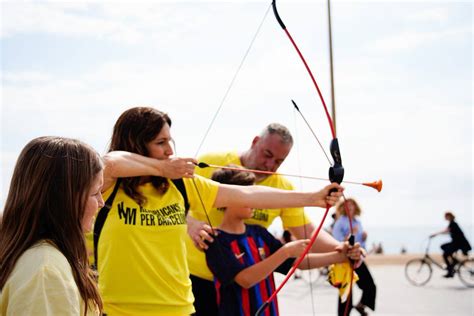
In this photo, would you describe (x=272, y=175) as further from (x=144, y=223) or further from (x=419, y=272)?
(x=419, y=272)

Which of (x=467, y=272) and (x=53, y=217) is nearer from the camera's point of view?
(x=53, y=217)

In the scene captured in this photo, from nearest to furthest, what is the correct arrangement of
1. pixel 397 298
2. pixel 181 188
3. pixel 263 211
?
pixel 181 188 < pixel 263 211 < pixel 397 298

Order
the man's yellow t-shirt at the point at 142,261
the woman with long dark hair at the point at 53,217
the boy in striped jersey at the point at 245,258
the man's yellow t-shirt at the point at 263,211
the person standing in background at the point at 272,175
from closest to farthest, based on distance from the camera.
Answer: the woman with long dark hair at the point at 53,217, the man's yellow t-shirt at the point at 142,261, the boy in striped jersey at the point at 245,258, the man's yellow t-shirt at the point at 263,211, the person standing in background at the point at 272,175

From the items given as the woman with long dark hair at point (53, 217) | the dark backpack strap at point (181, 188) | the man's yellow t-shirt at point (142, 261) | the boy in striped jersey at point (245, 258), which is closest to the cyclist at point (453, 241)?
the boy in striped jersey at point (245, 258)

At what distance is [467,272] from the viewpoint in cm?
1383

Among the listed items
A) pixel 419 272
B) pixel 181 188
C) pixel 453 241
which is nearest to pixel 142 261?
pixel 181 188

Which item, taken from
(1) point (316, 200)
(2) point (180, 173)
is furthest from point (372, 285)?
(2) point (180, 173)

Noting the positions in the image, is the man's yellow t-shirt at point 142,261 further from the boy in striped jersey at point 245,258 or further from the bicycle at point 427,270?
the bicycle at point 427,270

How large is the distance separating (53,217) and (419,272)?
1297 cm

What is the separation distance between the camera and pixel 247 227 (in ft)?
14.3

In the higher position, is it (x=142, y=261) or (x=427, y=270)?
(x=142, y=261)

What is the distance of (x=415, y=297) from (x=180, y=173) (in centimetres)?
896

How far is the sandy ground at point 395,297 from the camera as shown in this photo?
9812mm

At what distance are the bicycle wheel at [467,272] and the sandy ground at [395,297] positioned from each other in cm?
14
